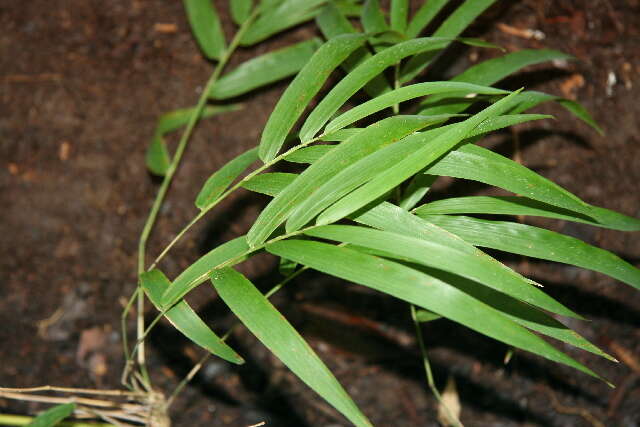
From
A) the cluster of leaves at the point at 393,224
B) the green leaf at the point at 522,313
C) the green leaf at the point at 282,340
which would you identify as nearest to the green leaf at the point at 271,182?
the cluster of leaves at the point at 393,224

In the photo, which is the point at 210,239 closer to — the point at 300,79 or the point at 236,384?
the point at 236,384

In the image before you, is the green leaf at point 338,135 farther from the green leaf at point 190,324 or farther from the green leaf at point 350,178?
the green leaf at point 190,324

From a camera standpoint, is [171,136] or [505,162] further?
[171,136]

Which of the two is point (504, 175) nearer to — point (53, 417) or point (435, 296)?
point (435, 296)

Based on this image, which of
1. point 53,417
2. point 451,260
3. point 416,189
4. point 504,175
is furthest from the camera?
point 53,417

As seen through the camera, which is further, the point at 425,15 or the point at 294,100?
the point at 425,15

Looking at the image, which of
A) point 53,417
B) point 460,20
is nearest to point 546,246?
point 460,20

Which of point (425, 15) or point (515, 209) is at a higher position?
point (425, 15)

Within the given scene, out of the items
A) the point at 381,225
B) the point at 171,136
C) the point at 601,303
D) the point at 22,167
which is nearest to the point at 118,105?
the point at 171,136
